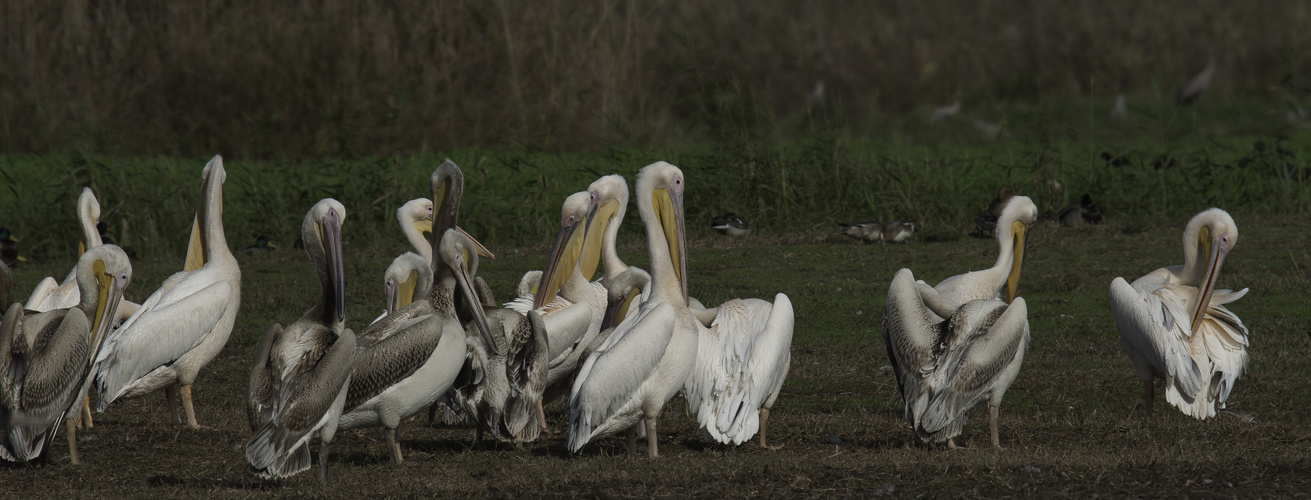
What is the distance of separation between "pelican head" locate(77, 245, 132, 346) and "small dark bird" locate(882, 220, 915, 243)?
6.27 metres

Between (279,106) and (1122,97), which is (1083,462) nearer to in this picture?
(279,106)

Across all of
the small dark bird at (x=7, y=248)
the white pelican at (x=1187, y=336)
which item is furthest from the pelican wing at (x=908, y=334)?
the small dark bird at (x=7, y=248)

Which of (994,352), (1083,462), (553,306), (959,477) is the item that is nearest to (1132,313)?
(994,352)

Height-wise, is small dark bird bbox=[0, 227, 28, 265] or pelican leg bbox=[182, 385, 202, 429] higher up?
pelican leg bbox=[182, 385, 202, 429]

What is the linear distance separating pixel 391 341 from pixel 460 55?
29.4ft

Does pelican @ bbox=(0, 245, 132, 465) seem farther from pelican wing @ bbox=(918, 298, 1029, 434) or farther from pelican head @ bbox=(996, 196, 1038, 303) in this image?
pelican head @ bbox=(996, 196, 1038, 303)

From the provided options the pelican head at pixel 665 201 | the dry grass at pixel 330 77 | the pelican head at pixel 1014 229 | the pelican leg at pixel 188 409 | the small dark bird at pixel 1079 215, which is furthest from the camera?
the dry grass at pixel 330 77

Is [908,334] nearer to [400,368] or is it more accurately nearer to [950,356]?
[950,356]

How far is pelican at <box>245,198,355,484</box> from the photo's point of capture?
14.9 ft

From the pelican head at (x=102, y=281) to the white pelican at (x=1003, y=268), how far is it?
3.70 metres

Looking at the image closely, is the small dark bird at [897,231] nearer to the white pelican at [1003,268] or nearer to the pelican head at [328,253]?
the white pelican at [1003,268]

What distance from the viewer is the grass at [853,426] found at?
14.5ft

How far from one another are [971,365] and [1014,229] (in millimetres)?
2058

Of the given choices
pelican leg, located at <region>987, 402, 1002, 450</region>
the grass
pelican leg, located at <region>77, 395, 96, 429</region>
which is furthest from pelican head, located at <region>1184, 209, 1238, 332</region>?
pelican leg, located at <region>77, 395, 96, 429</region>
